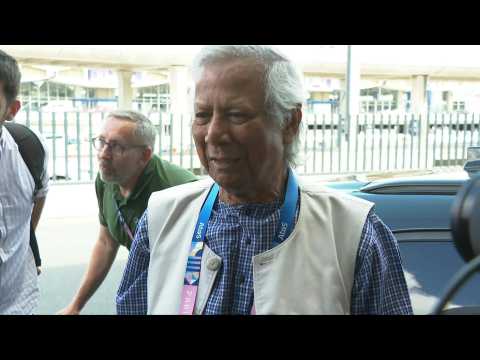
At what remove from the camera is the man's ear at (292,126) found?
1.51 metres

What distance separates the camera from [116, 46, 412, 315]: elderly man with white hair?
54.2 inches

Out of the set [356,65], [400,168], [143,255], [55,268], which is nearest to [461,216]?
[143,255]

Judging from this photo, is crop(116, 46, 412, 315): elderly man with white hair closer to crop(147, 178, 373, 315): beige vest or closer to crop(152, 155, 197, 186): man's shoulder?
crop(147, 178, 373, 315): beige vest

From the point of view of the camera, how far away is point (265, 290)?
4.43 ft

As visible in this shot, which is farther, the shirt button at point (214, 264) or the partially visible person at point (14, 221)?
the partially visible person at point (14, 221)

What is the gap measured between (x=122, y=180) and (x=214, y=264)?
1.43 meters

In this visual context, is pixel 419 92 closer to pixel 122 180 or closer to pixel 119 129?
pixel 119 129

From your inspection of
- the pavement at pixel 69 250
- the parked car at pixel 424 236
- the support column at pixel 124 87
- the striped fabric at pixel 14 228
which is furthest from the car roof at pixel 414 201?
the support column at pixel 124 87

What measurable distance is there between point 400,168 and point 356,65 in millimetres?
3885

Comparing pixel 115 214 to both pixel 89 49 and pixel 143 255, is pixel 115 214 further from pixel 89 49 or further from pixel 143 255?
pixel 89 49

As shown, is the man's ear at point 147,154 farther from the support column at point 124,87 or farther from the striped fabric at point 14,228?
the support column at point 124,87

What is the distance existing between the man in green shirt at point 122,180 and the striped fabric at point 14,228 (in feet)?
1.54

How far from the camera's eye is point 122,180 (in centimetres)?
274
